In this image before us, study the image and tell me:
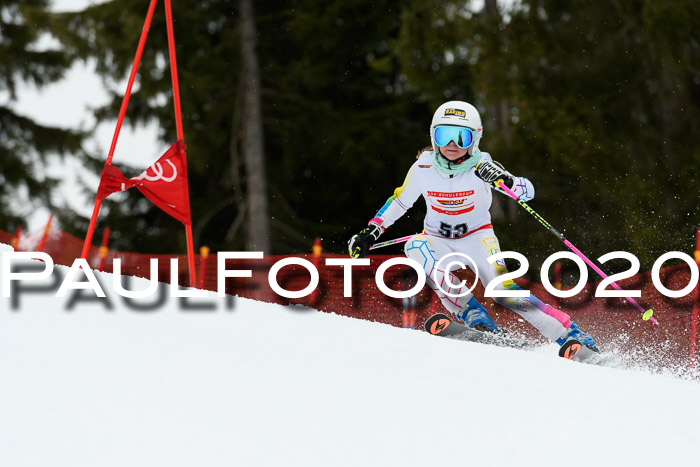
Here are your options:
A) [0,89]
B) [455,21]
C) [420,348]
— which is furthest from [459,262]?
[0,89]

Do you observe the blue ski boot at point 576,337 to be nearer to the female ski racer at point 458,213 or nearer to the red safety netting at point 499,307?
the female ski racer at point 458,213

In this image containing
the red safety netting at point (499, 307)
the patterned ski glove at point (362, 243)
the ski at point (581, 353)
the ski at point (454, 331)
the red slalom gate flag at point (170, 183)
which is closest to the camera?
the patterned ski glove at point (362, 243)

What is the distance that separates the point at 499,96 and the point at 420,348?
9.24 m

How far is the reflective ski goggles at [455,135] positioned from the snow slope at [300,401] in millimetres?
1156

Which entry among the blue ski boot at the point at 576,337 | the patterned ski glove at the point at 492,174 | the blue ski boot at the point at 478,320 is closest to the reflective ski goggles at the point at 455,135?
the patterned ski glove at the point at 492,174

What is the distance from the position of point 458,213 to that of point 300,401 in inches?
72.5

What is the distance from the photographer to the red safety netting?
27.2ft

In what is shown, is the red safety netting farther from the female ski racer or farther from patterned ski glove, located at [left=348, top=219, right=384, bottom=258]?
patterned ski glove, located at [left=348, top=219, right=384, bottom=258]

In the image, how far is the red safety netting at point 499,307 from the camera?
8297 millimetres

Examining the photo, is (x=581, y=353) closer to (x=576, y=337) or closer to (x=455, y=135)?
(x=576, y=337)

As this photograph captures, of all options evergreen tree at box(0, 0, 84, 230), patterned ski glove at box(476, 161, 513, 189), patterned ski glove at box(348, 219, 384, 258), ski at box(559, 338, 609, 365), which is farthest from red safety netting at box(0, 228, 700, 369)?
evergreen tree at box(0, 0, 84, 230)

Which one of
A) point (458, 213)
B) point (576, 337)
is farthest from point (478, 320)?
point (458, 213)

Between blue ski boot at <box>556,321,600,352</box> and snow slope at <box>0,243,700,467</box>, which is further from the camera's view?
blue ski boot at <box>556,321,600,352</box>

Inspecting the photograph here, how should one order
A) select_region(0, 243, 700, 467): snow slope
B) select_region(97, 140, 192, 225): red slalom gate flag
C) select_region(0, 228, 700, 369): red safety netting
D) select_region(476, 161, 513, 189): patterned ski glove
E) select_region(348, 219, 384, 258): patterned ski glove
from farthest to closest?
select_region(0, 228, 700, 369): red safety netting
select_region(97, 140, 192, 225): red slalom gate flag
select_region(348, 219, 384, 258): patterned ski glove
select_region(476, 161, 513, 189): patterned ski glove
select_region(0, 243, 700, 467): snow slope
